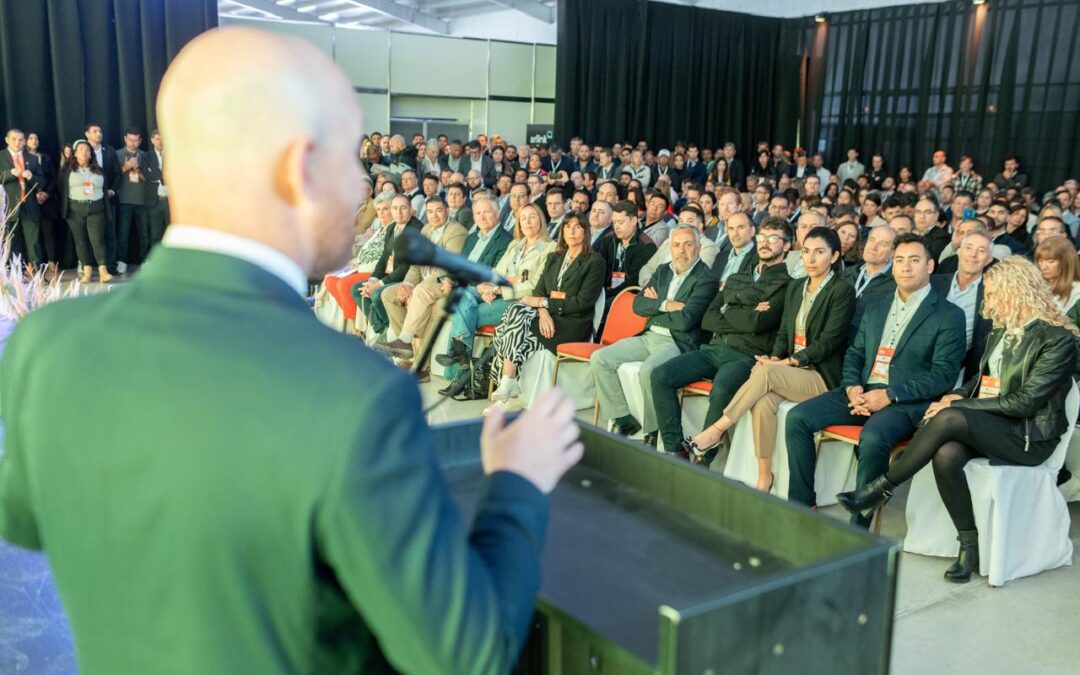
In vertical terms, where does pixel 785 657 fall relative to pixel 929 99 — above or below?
below

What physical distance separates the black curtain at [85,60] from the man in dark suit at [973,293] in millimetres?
9074

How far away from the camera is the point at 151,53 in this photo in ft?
33.8

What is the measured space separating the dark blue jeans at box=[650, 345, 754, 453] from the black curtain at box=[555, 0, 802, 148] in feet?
33.7

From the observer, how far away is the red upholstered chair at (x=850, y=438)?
3352mm

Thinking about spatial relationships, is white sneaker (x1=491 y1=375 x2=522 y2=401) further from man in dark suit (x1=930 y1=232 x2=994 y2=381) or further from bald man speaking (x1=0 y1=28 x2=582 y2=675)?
bald man speaking (x1=0 y1=28 x2=582 y2=675)

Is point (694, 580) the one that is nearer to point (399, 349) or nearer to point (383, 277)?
point (399, 349)

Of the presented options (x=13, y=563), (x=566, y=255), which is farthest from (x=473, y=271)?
(x=566, y=255)

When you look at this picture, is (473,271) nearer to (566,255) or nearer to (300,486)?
(300,486)

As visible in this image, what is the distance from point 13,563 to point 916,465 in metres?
2.72

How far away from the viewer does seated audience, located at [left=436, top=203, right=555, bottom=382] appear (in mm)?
5355

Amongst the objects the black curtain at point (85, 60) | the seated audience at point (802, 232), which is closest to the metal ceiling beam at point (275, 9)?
the black curtain at point (85, 60)

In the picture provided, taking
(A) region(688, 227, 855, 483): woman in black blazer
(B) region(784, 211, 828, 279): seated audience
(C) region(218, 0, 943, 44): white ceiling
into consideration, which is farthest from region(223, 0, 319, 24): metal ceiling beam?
(A) region(688, 227, 855, 483): woman in black blazer

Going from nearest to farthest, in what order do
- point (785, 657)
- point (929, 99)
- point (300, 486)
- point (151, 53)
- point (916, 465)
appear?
point (300, 486) < point (785, 657) < point (916, 465) < point (151, 53) < point (929, 99)

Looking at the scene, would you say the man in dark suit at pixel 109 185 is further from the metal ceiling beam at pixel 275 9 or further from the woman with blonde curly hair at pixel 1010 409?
the woman with blonde curly hair at pixel 1010 409
